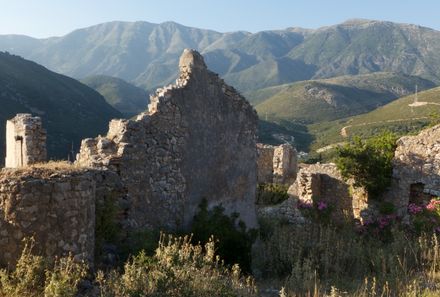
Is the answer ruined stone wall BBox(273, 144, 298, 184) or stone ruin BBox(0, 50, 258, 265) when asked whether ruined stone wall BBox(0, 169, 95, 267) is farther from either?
ruined stone wall BBox(273, 144, 298, 184)

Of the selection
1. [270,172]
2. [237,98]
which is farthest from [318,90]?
[237,98]

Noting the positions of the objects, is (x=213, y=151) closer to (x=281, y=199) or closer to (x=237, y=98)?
(x=237, y=98)

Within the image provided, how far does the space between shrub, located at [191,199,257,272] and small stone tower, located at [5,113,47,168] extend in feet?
14.0

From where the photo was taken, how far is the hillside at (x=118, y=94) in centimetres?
13914

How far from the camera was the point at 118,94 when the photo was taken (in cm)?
15738

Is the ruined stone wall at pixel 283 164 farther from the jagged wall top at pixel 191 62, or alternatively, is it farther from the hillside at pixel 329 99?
the hillside at pixel 329 99

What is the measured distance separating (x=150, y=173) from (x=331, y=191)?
10.6 m

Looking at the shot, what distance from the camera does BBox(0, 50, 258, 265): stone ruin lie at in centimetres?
623

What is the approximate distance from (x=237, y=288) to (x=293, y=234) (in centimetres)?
458

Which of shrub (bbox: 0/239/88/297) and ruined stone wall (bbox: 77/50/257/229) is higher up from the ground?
ruined stone wall (bbox: 77/50/257/229)

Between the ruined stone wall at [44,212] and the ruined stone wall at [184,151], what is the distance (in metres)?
1.78

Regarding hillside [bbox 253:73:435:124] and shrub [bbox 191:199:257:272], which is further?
hillside [bbox 253:73:435:124]

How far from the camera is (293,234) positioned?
11125 mm

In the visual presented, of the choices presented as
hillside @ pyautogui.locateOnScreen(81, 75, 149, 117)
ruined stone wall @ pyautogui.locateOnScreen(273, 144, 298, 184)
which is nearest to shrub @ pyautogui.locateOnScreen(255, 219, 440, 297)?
ruined stone wall @ pyautogui.locateOnScreen(273, 144, 298, 184)
